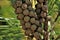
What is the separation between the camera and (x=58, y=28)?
3.30 ft

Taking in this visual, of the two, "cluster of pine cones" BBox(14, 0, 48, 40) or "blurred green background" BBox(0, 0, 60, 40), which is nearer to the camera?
"cluster of pine cones" BBox(14, 0, 48, 40)

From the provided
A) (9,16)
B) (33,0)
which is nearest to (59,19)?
(33,0)

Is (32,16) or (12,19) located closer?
(32,16)

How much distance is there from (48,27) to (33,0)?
142 millimetres

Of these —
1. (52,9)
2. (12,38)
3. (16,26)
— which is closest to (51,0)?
(52,9)

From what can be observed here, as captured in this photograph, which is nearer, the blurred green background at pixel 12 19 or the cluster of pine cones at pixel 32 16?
A: the cluster of pine cones at pixel 32 16

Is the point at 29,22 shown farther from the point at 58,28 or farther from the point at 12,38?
the point at 12,38

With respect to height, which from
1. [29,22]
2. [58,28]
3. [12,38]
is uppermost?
[29,22]

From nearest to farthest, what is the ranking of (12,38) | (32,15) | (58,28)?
(32,15) → (58,28) → (12,38)

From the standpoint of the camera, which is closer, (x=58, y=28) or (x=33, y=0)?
(x=33, y=0)

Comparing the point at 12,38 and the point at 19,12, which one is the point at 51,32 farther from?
the point at 12,38

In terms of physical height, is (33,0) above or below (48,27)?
above

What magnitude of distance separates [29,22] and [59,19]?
0.69 ft

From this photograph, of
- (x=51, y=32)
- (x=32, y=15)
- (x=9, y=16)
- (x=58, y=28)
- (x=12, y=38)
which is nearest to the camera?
(x=32, y=15)
